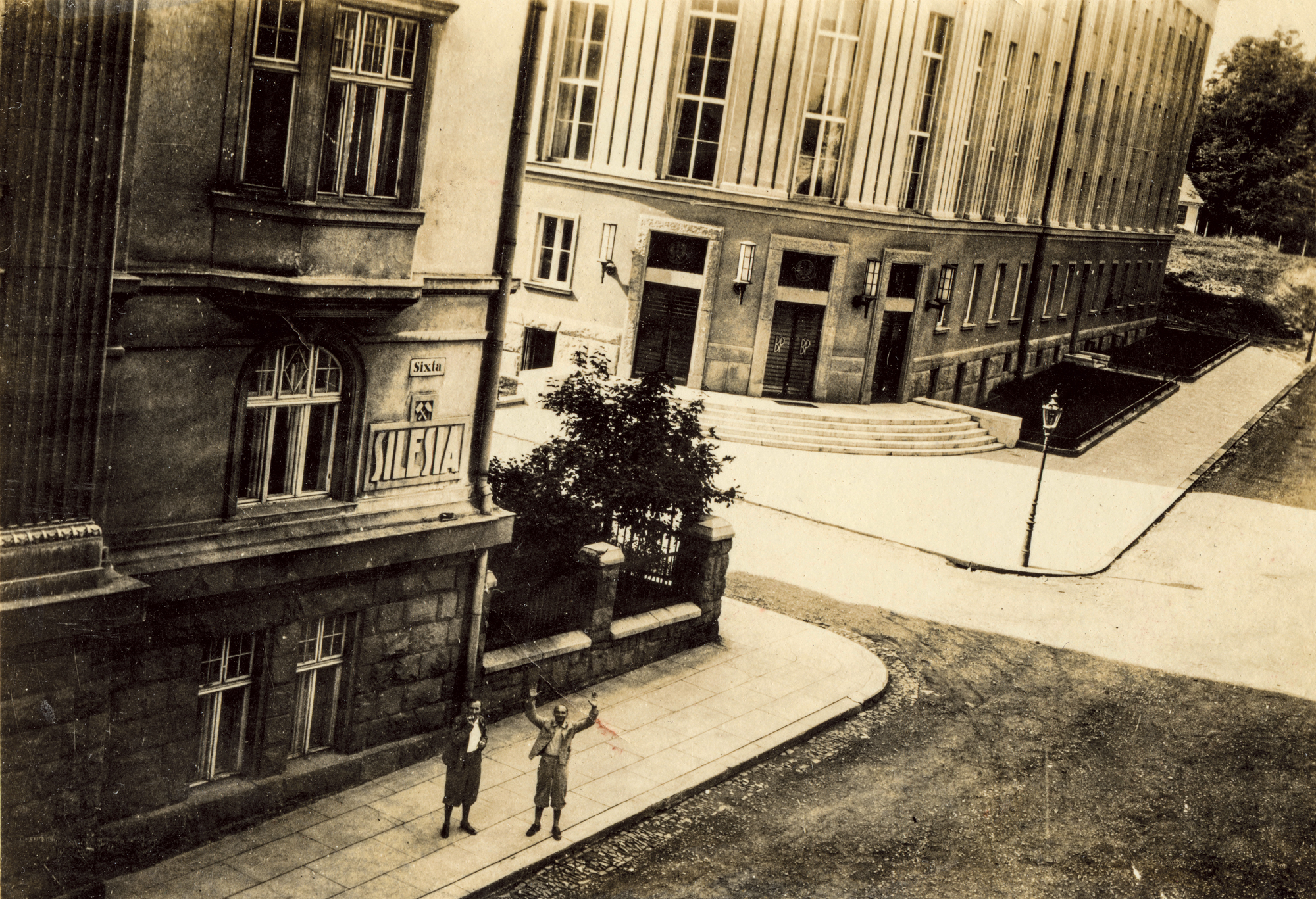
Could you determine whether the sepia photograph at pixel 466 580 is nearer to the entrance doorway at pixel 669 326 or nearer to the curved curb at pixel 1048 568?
the curved curb at pixel 1048 568

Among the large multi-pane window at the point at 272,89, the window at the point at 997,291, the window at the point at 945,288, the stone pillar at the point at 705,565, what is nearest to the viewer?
the large multi-pane window at the point at 272,89

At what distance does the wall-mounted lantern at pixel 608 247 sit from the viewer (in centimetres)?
3356

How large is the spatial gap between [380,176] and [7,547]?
515 centimetres

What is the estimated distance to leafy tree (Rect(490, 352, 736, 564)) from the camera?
16859mm

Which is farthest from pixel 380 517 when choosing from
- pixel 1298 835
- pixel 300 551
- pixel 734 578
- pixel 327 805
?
pixel 1298 835

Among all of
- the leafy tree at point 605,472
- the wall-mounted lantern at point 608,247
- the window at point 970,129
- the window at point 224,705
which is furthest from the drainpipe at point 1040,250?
the window at point 224,705

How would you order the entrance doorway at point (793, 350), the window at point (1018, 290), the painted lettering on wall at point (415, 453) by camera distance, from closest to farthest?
1. the painted lettering on wall at point (415, 453)
2. the entrance doorway at point (793, 350)
3. the window at point (1018, 290)

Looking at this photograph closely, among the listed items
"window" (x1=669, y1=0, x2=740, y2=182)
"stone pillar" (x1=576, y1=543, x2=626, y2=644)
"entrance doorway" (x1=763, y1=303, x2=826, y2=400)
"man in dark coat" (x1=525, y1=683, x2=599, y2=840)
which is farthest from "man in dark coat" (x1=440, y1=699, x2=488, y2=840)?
"window" (x1=669, y1=0, x2=740, y2=182)

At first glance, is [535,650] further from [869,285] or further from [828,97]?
[828,97]

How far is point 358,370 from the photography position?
1288 centimetres

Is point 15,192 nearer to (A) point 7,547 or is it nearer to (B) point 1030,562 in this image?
(A) point 7,547

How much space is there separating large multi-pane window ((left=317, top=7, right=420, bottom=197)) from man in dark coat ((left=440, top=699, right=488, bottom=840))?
5.37 metres

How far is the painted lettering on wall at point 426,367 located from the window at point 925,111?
2366cm

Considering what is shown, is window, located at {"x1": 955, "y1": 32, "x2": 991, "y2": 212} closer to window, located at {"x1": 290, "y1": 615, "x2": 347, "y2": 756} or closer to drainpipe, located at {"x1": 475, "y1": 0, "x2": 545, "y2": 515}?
drainpipe, located at {"x1": 475, "y1": 0, "x2": 545, "y2": 515}
